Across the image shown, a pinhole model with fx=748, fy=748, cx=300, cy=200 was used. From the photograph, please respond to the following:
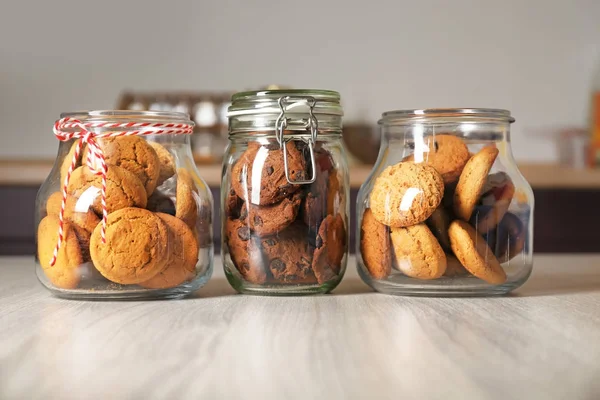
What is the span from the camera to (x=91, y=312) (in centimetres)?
71

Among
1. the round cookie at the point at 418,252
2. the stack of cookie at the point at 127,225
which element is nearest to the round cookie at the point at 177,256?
the stack of cookie at the point at 127,225

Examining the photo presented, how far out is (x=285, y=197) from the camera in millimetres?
778

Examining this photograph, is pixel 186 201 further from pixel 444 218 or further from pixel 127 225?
pixel 444 218

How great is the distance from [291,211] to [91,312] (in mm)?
219

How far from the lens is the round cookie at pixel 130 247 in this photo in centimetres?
72

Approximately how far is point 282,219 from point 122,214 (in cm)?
16

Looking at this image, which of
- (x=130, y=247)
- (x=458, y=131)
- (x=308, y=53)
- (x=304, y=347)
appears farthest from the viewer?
(x=308, y=53)

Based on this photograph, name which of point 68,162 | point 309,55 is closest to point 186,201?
point 68,162

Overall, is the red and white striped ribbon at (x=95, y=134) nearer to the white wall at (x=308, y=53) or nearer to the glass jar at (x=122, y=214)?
the glass jar at (x=122, y=214)

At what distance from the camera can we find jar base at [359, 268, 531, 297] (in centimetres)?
79

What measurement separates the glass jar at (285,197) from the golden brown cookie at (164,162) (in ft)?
0.21

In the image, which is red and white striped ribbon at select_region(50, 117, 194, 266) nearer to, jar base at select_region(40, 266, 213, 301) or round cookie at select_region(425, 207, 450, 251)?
jar base at select_region(40, 266, 213, 301)

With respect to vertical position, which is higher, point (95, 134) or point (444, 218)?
point (95, 134)

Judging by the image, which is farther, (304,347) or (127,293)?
(127,293)
